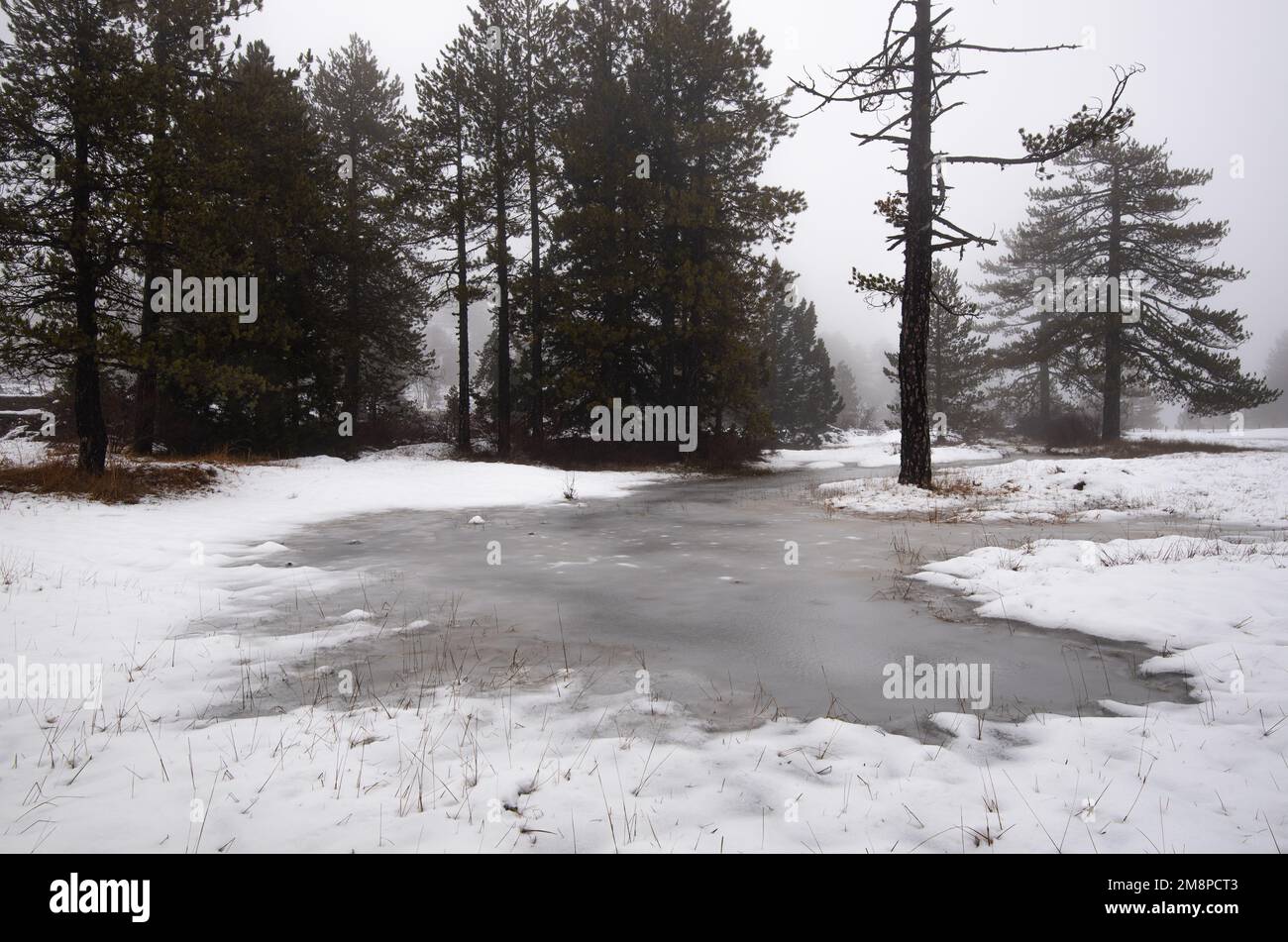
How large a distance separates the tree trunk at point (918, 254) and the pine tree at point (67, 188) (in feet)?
45.6

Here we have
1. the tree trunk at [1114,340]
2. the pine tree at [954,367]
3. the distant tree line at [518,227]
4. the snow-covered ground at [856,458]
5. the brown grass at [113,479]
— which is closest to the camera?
the brown grass at [113,479]

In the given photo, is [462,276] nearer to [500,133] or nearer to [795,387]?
[500,133]

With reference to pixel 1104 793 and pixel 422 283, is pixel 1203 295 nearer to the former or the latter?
pixel 422 283

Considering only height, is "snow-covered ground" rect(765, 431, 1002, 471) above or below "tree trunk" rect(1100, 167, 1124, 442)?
below

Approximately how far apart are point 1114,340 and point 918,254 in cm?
1838

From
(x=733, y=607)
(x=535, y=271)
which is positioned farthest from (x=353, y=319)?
(x=733, y=607)

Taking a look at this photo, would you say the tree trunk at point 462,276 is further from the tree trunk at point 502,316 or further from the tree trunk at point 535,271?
the tree trunk at point 535,271

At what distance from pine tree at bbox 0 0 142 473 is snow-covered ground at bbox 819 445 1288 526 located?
43.9 feet

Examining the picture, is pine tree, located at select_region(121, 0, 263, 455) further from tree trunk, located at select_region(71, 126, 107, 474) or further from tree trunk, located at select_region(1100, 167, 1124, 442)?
tree trunk, located at select_region(1100, 167, 1124, 442)

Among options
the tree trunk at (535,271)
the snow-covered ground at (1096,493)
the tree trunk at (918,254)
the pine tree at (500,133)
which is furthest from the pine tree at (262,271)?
the tree trunk at (918,254)

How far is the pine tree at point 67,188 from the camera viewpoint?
11.5 metres

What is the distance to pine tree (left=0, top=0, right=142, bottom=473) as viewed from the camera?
1152 centimetres

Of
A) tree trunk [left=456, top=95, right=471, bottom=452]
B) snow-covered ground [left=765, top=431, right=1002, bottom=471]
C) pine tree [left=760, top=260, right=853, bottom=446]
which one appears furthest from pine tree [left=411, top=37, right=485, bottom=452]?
pine tree [left=760, top=260, right=853, bottom=446]
